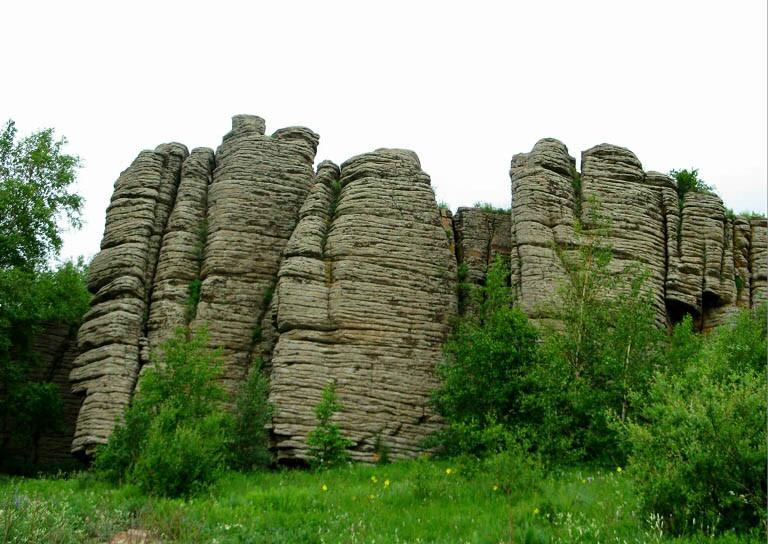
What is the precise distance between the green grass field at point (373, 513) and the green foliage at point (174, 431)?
0.74 m

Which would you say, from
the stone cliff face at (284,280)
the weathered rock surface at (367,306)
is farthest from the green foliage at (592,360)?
the stone cliff face at (284,280)

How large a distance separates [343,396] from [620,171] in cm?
1610

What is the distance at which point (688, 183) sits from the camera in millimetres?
39969

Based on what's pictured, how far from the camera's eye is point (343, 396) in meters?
32.2

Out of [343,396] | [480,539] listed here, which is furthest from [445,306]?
[480,539]

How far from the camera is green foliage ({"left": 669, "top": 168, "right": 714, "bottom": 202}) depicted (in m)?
39.8

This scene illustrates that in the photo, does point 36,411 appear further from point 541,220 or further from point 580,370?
point 580,370

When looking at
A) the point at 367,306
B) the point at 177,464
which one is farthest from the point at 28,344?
the point at 177,464

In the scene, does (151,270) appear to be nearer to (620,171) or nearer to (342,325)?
(342,325)

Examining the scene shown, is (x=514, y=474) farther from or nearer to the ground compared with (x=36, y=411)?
nearer to the ground

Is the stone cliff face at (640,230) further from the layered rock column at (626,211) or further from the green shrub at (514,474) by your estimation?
the green shrub at (514,474)

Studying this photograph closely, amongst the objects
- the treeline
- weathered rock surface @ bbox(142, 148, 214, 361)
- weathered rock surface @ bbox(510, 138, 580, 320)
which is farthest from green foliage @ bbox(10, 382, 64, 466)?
weathered rock surface @ bbox(510, 138, 580, 320)

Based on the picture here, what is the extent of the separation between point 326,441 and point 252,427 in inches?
114

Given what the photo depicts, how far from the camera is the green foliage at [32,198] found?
4044cm
